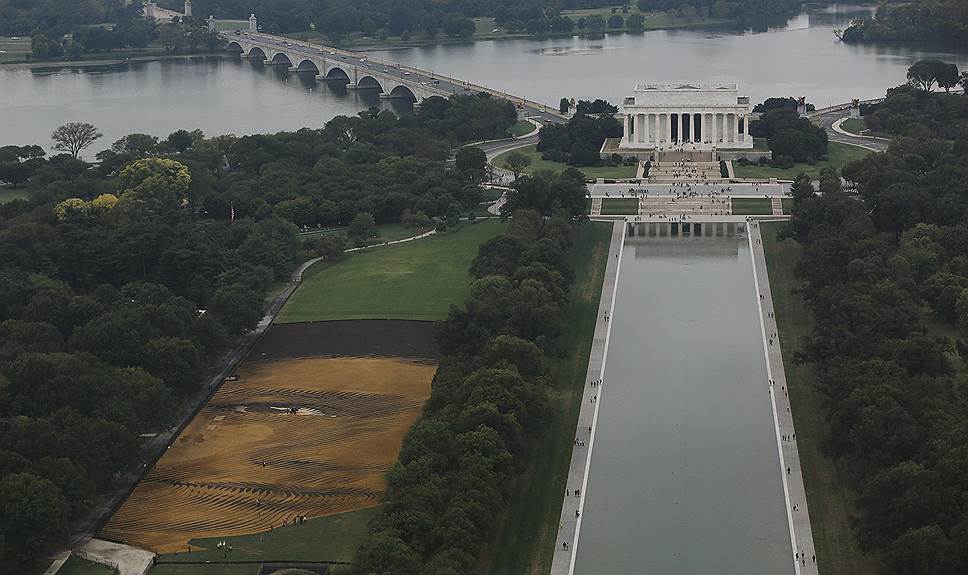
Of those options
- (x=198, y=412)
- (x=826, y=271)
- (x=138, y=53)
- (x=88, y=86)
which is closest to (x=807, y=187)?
(x=826, y=271)

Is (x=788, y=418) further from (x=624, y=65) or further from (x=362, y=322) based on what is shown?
(x=624, y=65)

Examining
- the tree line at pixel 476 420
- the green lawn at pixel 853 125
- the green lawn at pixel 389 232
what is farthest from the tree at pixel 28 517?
the green lawn at pixel 853 125

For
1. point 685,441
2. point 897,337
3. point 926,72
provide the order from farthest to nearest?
point 926,72 → point 897,337 → point 685,441

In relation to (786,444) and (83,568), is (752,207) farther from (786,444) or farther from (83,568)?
(83,568)

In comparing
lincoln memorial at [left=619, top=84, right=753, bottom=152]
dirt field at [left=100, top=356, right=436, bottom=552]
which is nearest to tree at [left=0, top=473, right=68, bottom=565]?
dirt field at [left=100, top=356, right=436, bottom=552]

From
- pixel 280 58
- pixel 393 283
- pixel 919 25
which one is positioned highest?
pixel 919 25

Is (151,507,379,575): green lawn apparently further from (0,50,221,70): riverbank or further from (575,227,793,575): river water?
(0,50,221,70): riverbank

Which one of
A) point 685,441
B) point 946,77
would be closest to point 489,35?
point 946,77
